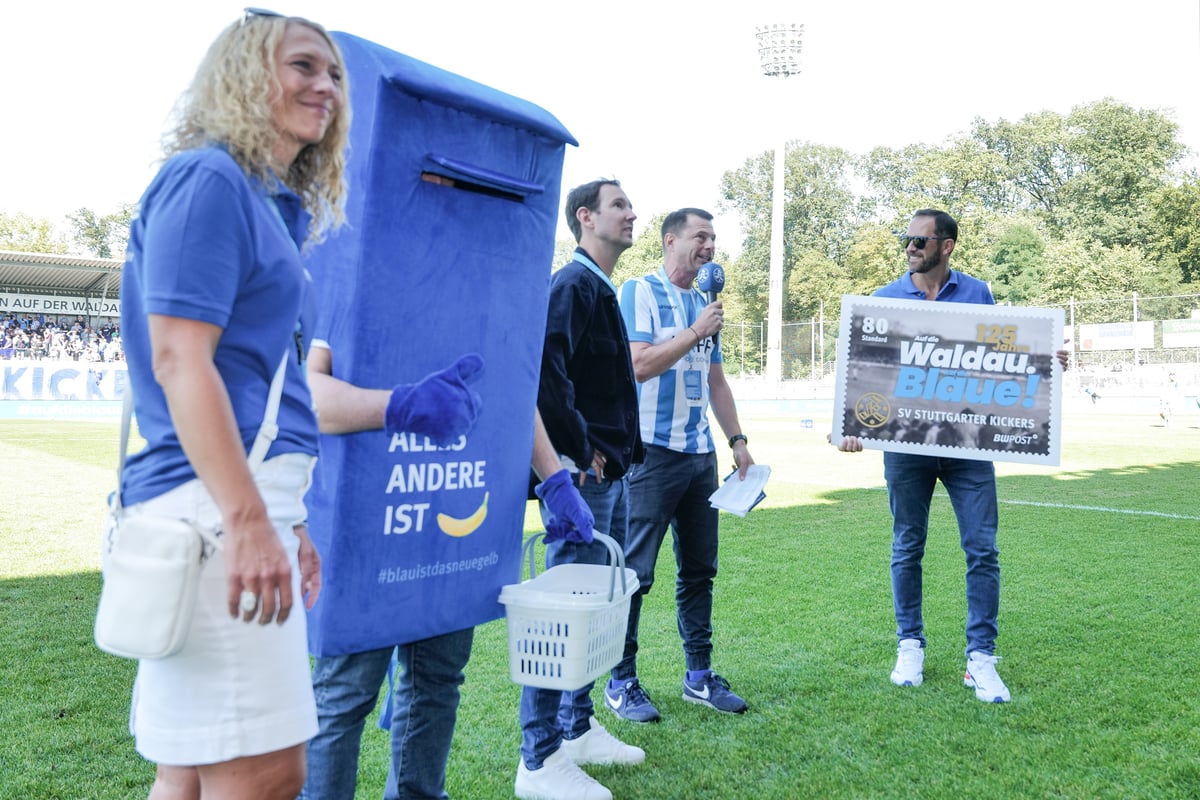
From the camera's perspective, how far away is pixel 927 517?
418 centimetres

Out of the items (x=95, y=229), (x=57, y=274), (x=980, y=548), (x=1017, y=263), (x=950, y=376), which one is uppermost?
(x=95, y=229)

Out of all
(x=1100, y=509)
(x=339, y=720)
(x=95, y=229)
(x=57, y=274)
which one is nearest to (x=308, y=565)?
(x=339, y=720)

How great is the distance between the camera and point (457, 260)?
210cm

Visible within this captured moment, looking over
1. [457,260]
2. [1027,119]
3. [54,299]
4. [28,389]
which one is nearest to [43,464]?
[457,260]

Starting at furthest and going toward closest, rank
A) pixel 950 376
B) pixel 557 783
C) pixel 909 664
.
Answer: pixel 950 376
pixel 909 664
pixel 557 783

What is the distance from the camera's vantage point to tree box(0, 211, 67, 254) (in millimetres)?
58031

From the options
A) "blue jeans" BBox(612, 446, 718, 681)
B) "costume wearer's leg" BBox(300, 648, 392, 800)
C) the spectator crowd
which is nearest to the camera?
"costume wearer's leg" BBox(300, 648, 392, 800)

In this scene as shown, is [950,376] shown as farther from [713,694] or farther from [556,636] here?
[556,636]

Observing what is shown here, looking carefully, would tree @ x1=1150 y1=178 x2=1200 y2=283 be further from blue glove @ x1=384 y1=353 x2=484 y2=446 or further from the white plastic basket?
blue glove @ x1=384 y1=353 x2=484 y2=446

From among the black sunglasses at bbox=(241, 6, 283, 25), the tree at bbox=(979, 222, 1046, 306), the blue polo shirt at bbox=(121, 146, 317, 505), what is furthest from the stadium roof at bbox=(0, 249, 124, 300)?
the tree at bbox=(979, 222, 1046, 306)

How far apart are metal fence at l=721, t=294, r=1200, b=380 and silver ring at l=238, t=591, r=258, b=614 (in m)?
29.5

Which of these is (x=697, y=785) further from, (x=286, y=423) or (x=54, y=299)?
(x=54, y=299)

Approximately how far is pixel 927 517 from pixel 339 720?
2.93 m

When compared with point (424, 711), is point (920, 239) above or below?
above
